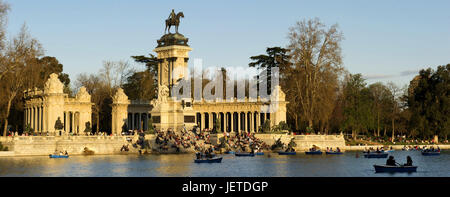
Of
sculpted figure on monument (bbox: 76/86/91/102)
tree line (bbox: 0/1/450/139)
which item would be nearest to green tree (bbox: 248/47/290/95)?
tree line (bbox: 0/1/450/139)

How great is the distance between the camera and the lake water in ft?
159

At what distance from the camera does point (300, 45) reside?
86188mm

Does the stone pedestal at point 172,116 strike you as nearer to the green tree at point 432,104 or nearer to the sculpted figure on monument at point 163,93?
the sculpted figure on monument at point 163,93

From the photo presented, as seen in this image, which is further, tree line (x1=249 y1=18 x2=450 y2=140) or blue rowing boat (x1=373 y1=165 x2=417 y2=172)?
tree line (x1=249 y1=18 x2=450 y2=140)

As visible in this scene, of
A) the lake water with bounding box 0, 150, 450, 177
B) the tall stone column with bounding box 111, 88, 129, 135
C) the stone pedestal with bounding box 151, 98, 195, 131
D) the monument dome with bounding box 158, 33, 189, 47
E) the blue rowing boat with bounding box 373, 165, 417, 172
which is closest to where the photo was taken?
the blue rowing boat with bounding box 373, 165, 417, 172

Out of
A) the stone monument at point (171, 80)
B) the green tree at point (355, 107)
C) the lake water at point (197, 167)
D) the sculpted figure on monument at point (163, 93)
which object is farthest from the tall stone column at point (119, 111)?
the green tree at point (355, 107)

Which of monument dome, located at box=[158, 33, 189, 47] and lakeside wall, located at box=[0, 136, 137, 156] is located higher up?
monument dome, located at box=[158, 33, 189, 47]

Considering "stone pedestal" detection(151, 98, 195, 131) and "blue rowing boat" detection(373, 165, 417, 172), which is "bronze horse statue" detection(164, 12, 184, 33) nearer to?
"stone pedestal" detection(151, 98, 195, 131)

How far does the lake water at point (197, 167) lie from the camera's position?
48500 millimetres

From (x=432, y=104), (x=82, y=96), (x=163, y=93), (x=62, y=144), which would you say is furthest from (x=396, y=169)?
(x=82, y=96)

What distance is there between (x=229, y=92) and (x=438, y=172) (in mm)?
56196

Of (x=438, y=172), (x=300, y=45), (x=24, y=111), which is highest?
(x=300, y=45)
